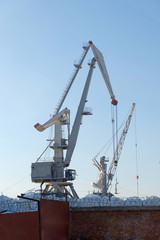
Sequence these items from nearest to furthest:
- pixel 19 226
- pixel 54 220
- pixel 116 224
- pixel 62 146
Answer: pixel 19 226, pixel 54 220, pixel 116 224, pixel 62 146

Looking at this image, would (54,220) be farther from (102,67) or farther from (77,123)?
(102,67)

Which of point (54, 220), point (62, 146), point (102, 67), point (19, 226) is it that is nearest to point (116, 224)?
point (54, 220)

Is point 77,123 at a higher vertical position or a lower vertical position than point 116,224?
higher

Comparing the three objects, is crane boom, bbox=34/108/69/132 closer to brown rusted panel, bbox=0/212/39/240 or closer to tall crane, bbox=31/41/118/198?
tall crane, bbox=31/41/118/198

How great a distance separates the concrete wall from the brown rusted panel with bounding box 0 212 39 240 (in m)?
8.61

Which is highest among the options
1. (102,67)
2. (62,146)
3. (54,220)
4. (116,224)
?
(102,67)

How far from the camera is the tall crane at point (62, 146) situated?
2174 inches

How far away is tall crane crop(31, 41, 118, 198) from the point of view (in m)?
55.2

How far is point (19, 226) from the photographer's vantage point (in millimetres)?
29297

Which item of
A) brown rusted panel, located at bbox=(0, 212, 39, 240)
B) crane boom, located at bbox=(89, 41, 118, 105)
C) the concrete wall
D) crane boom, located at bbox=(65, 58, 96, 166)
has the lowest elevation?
the concrete wall

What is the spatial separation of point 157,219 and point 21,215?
1467 cm

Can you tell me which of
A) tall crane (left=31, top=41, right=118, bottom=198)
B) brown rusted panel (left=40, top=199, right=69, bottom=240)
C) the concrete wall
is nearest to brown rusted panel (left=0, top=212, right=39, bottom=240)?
brown rusted panel (left=40, top=199, right=69, bottom=240)

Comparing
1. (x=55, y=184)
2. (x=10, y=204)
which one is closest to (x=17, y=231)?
(x=10, y=204)

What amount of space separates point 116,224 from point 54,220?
25.4 ft
